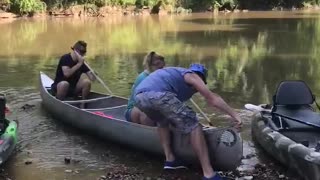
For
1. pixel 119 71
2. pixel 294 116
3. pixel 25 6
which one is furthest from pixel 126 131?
pixel 25 6

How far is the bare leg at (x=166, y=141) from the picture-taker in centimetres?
651

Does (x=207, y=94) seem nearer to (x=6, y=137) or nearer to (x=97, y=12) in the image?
Result: (x=6, y=137)

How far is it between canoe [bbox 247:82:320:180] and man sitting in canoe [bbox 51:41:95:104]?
9.74 ft

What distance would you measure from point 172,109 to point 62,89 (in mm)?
3529

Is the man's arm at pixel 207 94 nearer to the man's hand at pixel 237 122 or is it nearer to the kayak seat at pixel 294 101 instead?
the man's hand at pixel 237 122

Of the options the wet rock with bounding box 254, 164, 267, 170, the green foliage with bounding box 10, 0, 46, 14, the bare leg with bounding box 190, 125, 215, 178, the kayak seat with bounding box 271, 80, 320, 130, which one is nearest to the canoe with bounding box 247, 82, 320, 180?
the kayak seat with bounding box 271, 80, 320, 130

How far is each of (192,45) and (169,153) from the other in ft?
51.8

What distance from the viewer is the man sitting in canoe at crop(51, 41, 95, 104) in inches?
348

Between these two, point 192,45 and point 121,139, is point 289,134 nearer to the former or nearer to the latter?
point 121,139

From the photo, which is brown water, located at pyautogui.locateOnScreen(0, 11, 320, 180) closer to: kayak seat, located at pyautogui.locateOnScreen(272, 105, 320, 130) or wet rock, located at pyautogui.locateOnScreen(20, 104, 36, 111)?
wet rock, located at pyautogui.locateOnScreen(20, 104, 36, 111)

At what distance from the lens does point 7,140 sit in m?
6.72

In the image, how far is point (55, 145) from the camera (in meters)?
7.89

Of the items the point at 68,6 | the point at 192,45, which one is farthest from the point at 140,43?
the point at 68,6

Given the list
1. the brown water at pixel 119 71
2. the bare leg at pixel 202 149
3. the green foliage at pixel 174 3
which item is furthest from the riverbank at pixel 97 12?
the bare leg at pixel 202 149
